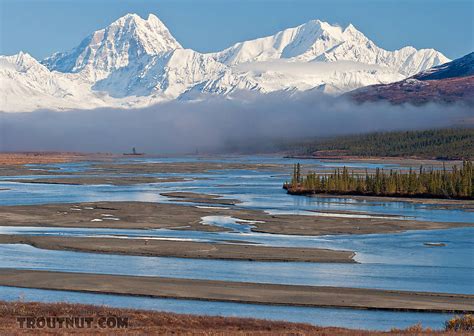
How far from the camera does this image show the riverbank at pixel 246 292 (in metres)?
50.9

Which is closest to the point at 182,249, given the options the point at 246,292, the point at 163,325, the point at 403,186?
the point at 246,292

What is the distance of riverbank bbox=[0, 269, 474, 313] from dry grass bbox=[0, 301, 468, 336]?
7210 mm

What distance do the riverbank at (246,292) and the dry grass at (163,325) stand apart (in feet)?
23.7

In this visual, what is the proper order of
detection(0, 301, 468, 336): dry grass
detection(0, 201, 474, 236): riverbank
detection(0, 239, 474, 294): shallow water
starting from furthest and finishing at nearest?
detection(0, 201, 474, 236): riverbank → detection(0, 239, 474, 294): shallow water → detection(0, 301, 468, 336): dry grass

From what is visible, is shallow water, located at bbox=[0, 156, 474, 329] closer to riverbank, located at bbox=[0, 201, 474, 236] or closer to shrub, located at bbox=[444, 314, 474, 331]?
riverbank, located at bbox=[0, 201, 474, 236]

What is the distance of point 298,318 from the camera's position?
1884 inches

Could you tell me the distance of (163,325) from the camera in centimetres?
4284

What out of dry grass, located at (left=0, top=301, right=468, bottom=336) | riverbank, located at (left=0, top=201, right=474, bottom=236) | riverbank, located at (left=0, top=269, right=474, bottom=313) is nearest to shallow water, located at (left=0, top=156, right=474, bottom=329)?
riverbank, located at (left=0, top=269, right=474, bottom=313)

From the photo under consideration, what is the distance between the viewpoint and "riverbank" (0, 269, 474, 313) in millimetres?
50906

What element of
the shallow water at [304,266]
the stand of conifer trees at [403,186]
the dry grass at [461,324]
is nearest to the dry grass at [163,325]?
the dry grass at [461,324]

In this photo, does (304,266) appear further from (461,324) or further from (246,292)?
(461,324)

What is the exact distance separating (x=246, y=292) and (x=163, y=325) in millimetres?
11201

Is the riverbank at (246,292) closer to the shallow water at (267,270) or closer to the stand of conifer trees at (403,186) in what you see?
the shallow water at (267,270)

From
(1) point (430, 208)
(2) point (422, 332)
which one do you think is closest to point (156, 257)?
(2) point (422, 332)
